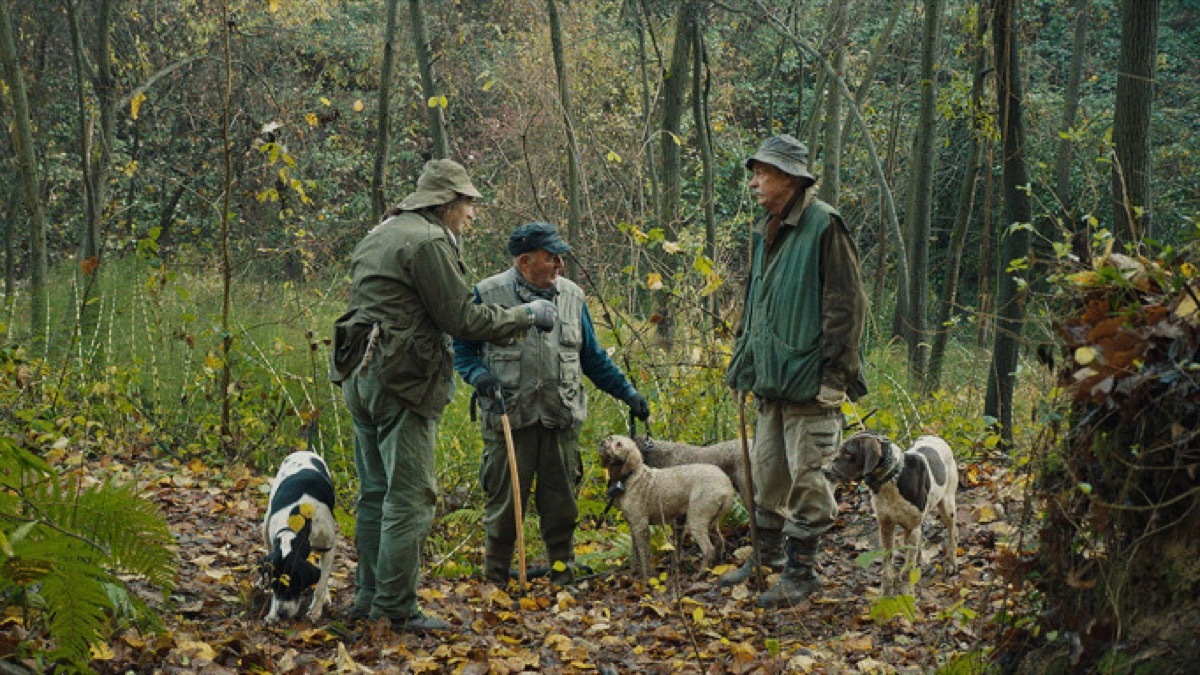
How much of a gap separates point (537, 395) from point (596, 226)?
7.15 metres

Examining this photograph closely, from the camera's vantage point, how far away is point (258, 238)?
23.0 metres

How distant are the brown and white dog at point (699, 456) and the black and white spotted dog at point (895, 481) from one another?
1697 mm

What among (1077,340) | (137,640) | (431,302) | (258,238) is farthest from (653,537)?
(258,238)

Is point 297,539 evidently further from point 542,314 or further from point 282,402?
point 282,402

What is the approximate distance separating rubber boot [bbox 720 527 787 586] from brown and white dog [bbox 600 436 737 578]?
410mm

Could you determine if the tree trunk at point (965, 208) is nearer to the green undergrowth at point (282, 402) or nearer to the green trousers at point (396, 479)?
the green undergrowth at point (282, 402)

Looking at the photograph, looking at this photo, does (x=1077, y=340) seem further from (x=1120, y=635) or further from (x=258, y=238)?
(x=258, y=238)

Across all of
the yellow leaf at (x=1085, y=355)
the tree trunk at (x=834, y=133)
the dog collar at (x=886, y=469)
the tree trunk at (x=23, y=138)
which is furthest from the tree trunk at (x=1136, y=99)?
the tree trunk at (x=23, y=138)

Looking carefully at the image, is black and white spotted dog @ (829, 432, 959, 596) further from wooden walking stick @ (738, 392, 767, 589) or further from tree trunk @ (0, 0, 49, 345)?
tree trunk @ (0, 0, 49, 345)

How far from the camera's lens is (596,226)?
14.4m

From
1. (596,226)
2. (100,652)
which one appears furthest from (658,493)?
(596,226)

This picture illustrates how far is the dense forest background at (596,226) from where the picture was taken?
458cm

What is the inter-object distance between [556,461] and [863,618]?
2144 millimetres

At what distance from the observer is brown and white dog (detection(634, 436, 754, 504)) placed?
8.70 metres
